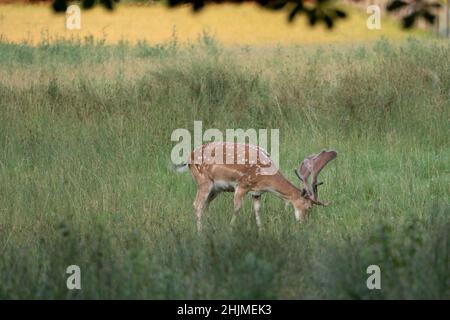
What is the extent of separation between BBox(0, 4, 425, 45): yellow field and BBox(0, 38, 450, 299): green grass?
1175mm

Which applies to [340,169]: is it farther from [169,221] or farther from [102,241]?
[102,241]

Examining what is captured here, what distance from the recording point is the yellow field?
19.5m

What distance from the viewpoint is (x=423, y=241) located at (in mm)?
7031

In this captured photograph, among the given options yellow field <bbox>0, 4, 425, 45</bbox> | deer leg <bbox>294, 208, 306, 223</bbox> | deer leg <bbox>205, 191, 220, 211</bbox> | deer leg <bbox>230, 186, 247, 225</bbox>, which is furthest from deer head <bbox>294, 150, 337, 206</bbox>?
yellow field <bbox>0, 4, 425, 45</bbox>

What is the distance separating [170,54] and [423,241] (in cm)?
1087

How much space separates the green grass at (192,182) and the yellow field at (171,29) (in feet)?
3.85

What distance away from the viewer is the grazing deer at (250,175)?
9289 millimetres

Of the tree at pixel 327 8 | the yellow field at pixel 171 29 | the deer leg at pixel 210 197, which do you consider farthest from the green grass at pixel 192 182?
the tree at pixel 327 8

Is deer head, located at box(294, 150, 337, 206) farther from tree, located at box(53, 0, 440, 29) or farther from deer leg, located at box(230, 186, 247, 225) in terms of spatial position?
tree, located at box(53, 0, 440, 29)

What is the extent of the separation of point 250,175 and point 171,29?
12669mm

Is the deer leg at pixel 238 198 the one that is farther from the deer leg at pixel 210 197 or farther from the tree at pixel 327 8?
the tree at pixel 327 8

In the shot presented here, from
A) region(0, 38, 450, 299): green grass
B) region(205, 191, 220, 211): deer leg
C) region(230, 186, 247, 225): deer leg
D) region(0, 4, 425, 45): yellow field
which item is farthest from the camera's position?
region(0, 4, 425, 45): yellow field

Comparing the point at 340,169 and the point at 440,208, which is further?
the point at 340,169
